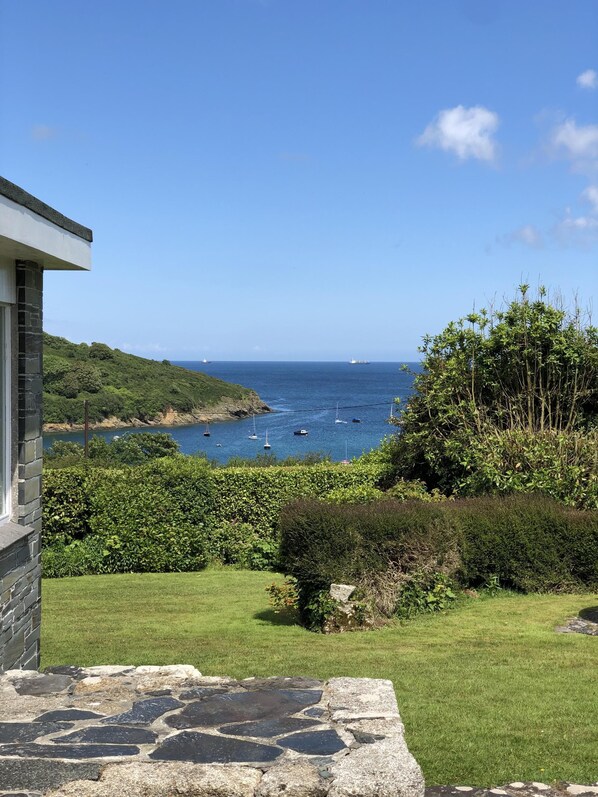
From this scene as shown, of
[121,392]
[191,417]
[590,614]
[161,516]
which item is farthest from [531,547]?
[191,417]

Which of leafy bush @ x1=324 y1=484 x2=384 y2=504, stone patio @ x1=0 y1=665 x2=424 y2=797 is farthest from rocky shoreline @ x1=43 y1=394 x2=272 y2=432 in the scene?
stone patio @ x1=0 y1=665 x2=424 y2=797

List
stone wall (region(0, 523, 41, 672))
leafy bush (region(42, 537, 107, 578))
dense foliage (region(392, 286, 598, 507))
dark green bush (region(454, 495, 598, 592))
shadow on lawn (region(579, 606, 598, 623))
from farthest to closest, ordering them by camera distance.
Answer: leafy bush (region(42, 537, 107, 578)) → dense foliage (region(392, 286, 598, 507)) → dark green bush (region(454, 495, 598, 592)) → shadow on lawn (region(579, 606, 598, 623)) → stone wall (region(0, 523, 41, 672))

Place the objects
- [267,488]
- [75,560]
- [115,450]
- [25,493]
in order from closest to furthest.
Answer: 1. [25,493]
2. [75,560]
3. [267,488]
4. [115,450]

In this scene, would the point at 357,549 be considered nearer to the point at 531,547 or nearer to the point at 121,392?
the point at 531,547

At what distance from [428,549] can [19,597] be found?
18.5 ft

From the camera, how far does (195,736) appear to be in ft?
14.7

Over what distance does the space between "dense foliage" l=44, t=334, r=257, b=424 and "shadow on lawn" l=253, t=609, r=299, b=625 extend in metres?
56.5

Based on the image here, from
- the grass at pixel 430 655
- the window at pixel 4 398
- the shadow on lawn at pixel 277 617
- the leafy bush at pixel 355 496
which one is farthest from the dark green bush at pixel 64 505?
the window at pixel 4 398

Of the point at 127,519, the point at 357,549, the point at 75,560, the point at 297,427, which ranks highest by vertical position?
the point at 357,549

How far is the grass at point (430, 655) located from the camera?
5.98 meters

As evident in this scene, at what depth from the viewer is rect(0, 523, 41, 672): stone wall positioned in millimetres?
6965

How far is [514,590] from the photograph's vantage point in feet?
40.5

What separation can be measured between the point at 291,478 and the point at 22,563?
1000 centimetres

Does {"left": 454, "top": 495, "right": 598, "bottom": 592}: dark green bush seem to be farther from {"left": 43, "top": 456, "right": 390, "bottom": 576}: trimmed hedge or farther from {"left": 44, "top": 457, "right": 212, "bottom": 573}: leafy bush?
{"left": 44, "top": 457, "right": 212, "bottom": 573}: leafy bush
